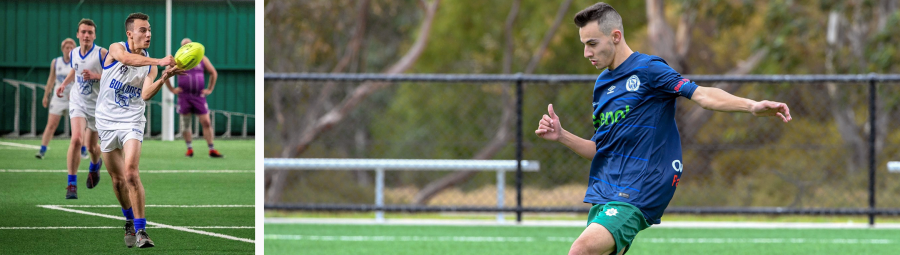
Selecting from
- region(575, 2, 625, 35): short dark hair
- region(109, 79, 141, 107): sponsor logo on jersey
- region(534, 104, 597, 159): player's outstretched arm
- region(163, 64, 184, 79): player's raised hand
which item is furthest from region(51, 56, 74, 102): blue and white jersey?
region(575, 2, 625, 35): short dark hair

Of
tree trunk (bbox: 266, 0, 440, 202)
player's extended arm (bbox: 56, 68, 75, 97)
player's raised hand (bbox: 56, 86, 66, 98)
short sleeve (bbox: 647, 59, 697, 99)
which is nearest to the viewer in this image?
short sleeve (bbox: 647, 59, 697, 99)

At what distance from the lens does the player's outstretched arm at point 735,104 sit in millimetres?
3643

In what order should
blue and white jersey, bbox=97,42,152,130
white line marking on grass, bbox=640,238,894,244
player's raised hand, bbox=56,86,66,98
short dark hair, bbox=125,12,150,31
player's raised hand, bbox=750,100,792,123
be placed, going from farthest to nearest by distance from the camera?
white line marking on grass, bbox=640,238,894,244 < player's raised hand, bbox=56,86,66,98 < blue and white jersey, bbox=97,42,152,130 < short dark hair, bbox=125,12,150,31 < player's raised hand, bbox=750,100,792,123

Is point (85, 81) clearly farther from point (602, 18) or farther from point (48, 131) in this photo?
point (602, 18)

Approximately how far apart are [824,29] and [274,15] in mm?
10835

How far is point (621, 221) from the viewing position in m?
4.02

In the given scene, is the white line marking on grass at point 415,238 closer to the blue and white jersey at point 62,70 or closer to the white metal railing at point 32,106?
the white metal railing at point 32,106

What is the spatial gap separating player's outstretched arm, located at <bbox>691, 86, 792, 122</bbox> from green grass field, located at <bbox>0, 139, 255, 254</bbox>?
311 cm

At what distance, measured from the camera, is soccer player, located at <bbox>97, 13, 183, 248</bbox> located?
5531 millimetres

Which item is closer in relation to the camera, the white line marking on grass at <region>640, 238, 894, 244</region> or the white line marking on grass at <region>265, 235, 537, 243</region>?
the white line marking on grass at <region>640, 238, 894, 244</region>

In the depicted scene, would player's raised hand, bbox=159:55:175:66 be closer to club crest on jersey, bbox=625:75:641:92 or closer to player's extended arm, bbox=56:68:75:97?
player's extended arm, bbox=56:68:75:97

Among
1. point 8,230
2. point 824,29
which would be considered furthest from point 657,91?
point 824,29

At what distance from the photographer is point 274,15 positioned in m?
18.4

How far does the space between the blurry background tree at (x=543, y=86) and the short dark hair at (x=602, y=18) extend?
902cm
